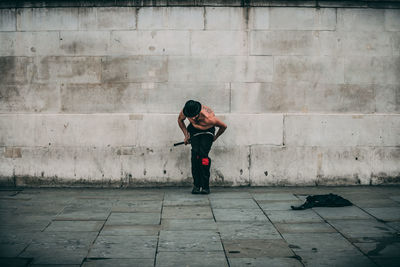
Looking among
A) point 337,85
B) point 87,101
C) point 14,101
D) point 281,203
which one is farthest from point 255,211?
point 14,101

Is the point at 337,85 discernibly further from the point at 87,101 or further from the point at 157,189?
the point at 87,101

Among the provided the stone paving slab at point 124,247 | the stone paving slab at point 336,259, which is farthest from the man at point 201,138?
the stone paving slab at point 336,259

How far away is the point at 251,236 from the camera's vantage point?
18.4ft

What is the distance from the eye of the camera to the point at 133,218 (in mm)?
6465

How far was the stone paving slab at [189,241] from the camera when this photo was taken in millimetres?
5117

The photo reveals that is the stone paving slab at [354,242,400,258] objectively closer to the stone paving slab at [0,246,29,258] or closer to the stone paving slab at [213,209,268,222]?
the stone paving slab at [213,209,268,222]

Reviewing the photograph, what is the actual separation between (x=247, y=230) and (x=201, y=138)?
2.62 m

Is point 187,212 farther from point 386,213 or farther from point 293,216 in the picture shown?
point 386,213

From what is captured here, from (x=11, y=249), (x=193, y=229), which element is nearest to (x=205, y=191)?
(x=193, y=229)

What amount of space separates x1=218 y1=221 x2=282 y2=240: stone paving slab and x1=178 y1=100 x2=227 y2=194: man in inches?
78.8

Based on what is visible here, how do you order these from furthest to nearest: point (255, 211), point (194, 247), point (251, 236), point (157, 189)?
point (157, 189)
point (255, 211)
point (251, 236)
point (194, 247)

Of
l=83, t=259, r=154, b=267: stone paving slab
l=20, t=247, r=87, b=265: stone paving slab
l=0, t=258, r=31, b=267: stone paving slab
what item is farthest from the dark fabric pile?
l=0, t=258, r=31, b=267: stone paving slab

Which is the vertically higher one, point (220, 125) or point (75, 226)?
point (220, 125)

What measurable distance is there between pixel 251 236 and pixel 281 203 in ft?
6.41
